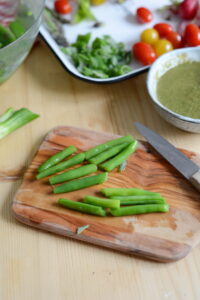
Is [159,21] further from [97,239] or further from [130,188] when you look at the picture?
[97,239]

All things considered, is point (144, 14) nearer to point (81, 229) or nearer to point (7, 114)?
point (7, 114)

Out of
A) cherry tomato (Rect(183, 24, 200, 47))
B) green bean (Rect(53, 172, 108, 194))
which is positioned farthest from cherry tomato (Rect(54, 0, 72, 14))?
green bean (Rect(53, 172, 108, 194))

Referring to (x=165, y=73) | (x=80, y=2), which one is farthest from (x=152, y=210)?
(x=80, y=2)

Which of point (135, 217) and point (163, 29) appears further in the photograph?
point (163, 29)

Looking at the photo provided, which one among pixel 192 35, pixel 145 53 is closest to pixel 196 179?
pixel 145 53

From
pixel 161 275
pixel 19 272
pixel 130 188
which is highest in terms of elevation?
pixel 19 272

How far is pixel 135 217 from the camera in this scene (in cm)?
162

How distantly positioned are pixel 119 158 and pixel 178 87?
20.0 inches

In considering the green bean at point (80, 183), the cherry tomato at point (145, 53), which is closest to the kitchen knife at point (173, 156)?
the green bean at point (80, 183)

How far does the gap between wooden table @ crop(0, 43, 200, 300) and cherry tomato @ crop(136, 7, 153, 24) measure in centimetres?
57

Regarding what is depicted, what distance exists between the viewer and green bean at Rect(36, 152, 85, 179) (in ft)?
5.76

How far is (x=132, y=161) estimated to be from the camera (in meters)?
1.83

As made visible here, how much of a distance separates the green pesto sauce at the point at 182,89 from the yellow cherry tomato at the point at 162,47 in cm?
23

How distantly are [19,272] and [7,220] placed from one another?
235 millimetres
